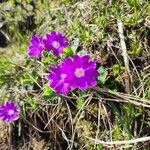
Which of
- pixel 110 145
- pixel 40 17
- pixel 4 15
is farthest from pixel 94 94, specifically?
pixel 4 15

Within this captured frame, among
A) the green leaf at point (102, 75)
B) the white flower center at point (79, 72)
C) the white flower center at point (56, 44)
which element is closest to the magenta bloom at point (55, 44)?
the white flower center at point (56, 44)

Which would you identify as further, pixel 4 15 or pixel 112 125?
pixel 4 15

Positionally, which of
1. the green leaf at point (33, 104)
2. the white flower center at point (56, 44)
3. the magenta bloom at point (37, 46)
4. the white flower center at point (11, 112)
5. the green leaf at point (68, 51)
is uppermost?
the magenta bloom at point (37, 46)

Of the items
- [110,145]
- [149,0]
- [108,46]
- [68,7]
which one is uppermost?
[68,7]

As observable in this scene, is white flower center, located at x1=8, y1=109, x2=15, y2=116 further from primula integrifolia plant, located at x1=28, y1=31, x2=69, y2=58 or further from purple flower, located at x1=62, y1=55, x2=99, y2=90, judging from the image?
purple flower, located at x1=62, y1=55, x2=99, y2=90

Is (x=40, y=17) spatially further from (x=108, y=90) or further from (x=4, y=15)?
(x=108, y=90)

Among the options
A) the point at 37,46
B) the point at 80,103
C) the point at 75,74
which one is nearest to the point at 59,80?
the point at 75,74

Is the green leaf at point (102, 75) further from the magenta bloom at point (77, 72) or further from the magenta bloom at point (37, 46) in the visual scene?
the magenta bloom at point (37, 46)

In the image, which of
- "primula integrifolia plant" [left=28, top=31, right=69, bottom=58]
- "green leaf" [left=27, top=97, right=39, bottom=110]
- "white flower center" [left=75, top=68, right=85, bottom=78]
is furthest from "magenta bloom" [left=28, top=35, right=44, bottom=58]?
"white flower center" [left=75, top=68, right=85, bottom=78]
